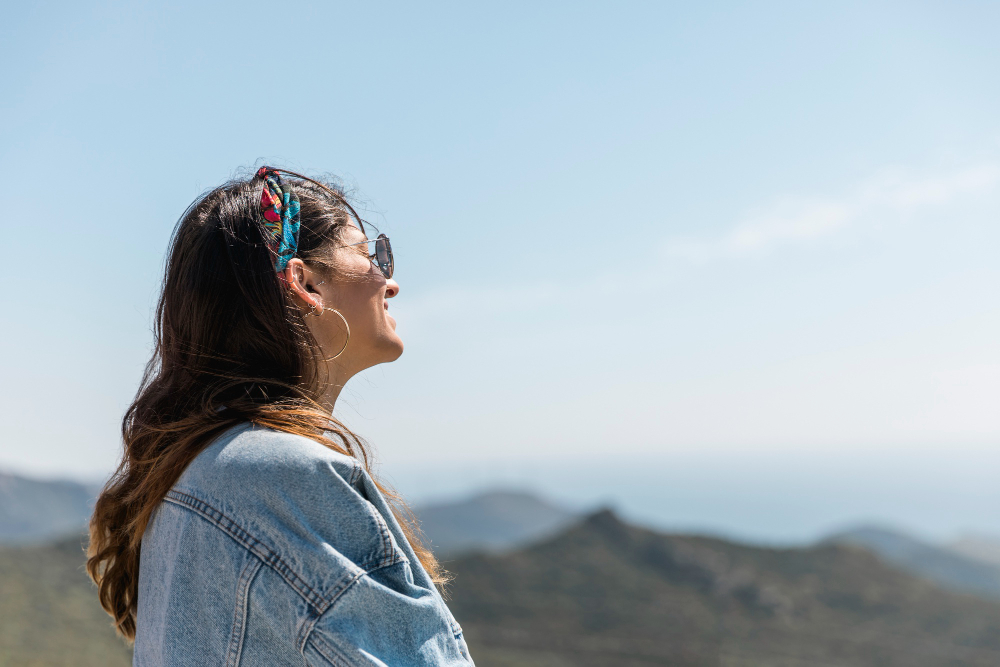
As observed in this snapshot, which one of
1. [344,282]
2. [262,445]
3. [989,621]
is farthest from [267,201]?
[989,621]

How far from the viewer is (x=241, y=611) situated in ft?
3.31

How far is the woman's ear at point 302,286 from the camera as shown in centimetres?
131

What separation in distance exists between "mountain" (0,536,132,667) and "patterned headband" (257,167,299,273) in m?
8.05

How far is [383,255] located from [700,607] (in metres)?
12.0

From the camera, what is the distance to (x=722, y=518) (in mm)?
196750

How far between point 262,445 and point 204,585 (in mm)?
210

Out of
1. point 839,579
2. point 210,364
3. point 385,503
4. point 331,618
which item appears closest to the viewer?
point 331,618

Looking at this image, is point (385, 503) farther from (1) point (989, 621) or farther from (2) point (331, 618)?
(1) point (989, 621)

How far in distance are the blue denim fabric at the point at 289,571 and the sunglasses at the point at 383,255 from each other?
537 mm

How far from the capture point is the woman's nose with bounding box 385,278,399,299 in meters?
1.58

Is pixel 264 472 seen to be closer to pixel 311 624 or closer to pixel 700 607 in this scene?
pixel 311 624

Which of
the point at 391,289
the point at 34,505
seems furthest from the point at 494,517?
the point at 391,289

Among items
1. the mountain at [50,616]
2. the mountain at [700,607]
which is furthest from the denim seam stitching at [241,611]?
the mountain at [700,607]

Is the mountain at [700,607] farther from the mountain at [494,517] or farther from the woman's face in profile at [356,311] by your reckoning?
the mountain at [494,517]
